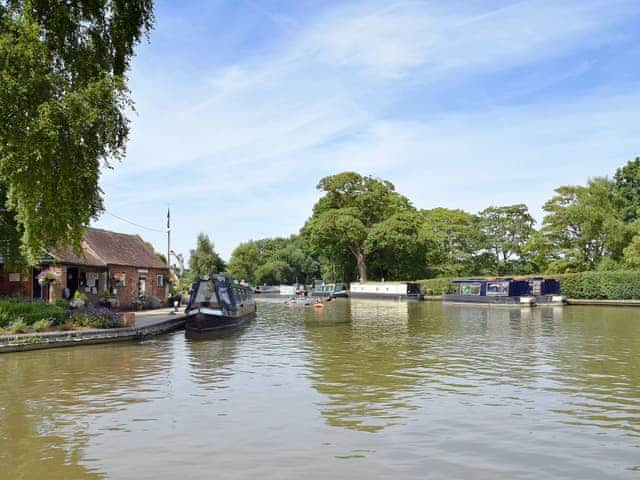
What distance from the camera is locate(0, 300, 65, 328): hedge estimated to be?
1800 centimetres

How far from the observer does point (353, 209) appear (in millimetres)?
66375

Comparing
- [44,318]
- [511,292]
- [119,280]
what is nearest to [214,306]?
[44,318]

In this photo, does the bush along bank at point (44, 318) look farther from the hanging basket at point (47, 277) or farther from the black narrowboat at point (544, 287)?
the black narrowboat at point (544, 287)

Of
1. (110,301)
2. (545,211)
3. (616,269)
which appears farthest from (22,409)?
(545,211)

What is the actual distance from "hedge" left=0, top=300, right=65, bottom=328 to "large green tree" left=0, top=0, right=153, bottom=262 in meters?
1.80

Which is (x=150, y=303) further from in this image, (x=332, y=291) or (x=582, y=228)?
(x=582, y=228)

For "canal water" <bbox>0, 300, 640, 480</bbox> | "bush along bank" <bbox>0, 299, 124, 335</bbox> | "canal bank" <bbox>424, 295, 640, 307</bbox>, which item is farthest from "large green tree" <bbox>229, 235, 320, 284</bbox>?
"canal water" <bbox>0, 300, 640, 480</bbox>

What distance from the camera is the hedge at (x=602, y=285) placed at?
43.8 meters

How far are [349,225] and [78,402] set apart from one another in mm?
53591

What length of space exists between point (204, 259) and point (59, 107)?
71.1m

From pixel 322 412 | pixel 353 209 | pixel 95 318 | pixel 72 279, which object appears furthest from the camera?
pixel 353 209

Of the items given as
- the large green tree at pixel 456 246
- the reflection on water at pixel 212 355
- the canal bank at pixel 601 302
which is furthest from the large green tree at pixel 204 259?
the reflection on water at pixel 212 355

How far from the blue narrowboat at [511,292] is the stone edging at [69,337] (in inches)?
1193

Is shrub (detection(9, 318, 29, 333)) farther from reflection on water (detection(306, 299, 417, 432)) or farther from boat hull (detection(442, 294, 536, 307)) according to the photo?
boat hull (detection(442, 294, 536, 307))
